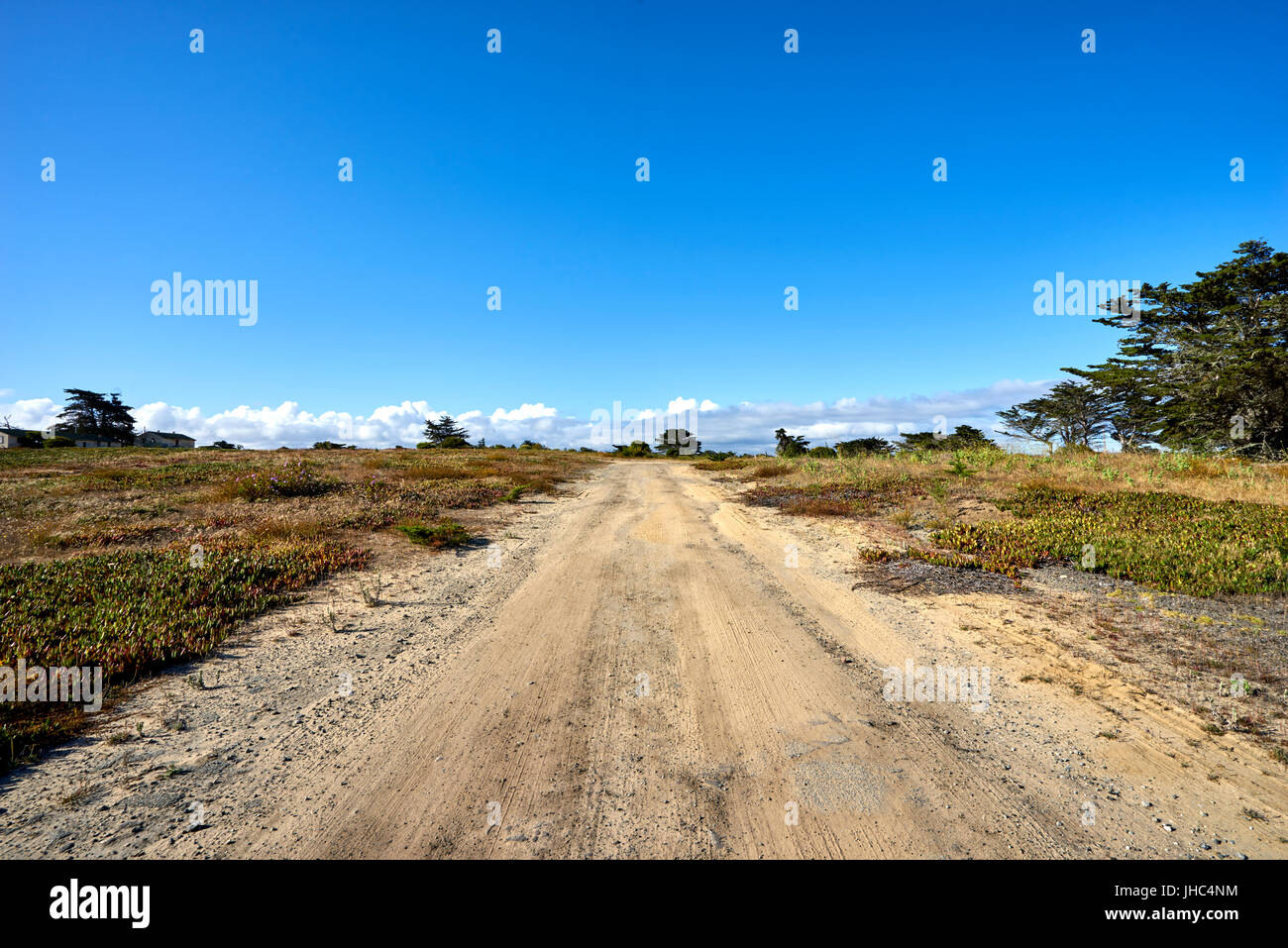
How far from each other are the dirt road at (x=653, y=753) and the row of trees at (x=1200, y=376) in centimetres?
2378

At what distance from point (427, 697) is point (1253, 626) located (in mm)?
8976

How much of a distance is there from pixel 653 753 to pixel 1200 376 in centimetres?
4444

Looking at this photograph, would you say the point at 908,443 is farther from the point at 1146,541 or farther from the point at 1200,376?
the point at 1146,541

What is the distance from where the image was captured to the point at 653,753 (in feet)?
12.8

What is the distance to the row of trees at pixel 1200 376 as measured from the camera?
85.0ft

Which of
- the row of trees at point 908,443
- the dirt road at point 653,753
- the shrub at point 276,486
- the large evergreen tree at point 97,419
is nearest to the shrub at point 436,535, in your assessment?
the dirt road at point 653,753

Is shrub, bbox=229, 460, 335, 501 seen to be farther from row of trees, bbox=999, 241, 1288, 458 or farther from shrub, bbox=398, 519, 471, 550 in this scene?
row of trees, bbox=999, 241, 1288, 458

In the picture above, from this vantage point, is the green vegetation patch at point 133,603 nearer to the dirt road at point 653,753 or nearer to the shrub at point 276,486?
the dirt road at point 653,753

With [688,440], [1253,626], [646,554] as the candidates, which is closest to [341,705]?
[646,554]

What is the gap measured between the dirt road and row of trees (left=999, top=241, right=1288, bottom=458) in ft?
78.0

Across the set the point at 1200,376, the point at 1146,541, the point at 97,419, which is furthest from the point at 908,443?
the point at 97,419

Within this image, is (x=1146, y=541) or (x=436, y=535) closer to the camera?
(x=1146, y=541)

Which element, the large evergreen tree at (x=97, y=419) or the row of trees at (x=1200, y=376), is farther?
the large evergreen tree at (x=97, y=419)

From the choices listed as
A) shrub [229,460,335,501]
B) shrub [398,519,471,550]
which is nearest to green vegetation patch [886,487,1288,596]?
shrub [398,519,471,550]
